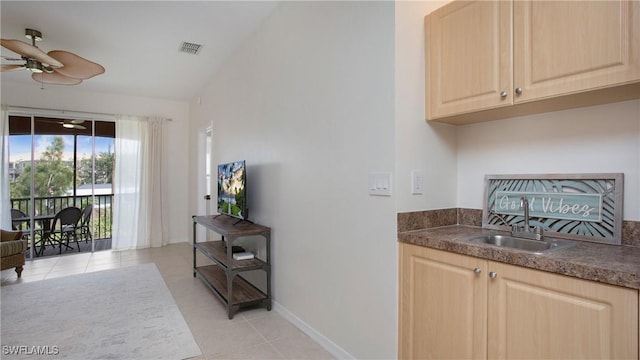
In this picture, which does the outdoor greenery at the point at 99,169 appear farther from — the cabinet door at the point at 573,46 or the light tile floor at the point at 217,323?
the cabinet door at the point at 573,46

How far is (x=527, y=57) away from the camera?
1.51m

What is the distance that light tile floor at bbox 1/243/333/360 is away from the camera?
2.25m

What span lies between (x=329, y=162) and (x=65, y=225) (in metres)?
5.18

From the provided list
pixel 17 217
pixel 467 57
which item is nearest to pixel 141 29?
pixel 467 57

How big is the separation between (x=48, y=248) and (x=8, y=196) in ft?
3.46

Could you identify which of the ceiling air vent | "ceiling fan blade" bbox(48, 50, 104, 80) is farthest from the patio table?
the ceiling air vent

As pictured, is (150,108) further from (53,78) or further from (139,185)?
(53,78)

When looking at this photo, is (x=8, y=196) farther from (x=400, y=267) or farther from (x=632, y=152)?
(x=632, y=152)

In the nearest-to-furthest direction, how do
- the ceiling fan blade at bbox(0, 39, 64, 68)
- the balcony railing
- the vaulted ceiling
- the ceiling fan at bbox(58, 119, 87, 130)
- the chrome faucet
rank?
the chrome faucet
the ceiling fan blade at bbox(0, 39, 64, 68)
the vaulted ceiling
the balcony railing
the ceiling fan at bbox(58, 119, 87, 130)

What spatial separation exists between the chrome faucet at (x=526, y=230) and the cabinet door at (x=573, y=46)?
0.57 metres

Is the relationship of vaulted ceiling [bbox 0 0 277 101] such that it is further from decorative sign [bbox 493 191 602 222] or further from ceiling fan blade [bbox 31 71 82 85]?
decorative sign [bbox 493 191 602 222]

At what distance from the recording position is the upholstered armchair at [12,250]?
378 centimetres

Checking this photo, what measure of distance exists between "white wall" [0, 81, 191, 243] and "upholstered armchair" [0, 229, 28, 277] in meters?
2.16

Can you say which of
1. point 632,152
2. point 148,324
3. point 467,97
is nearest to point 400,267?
point 467,97
